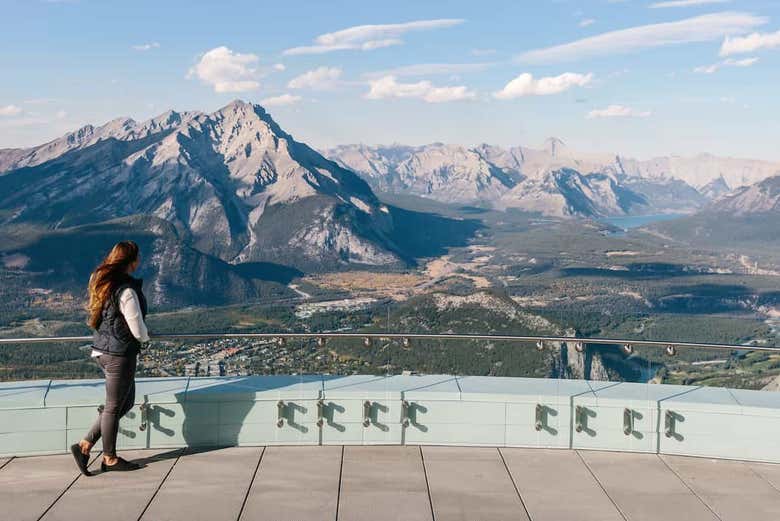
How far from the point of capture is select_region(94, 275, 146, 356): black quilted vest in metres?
10.5

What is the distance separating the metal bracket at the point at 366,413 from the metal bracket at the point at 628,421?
3689 millimetres

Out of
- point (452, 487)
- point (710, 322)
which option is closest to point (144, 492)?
point (452, 487)

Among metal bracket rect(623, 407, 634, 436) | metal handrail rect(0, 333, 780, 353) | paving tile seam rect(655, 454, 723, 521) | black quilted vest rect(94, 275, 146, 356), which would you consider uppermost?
black quilted vest rect(94, 275, 146, 356)

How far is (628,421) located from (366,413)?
3781 mm

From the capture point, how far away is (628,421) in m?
12.0

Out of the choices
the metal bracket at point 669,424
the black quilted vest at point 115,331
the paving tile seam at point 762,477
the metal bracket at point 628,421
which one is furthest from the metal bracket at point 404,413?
the paving tile seam at point 762,477

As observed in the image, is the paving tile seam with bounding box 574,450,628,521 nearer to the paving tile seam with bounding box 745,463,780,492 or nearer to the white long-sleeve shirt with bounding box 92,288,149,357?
the paving tile seam with bounding box 745,463,780,492

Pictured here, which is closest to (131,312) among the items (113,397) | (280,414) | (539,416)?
(113,397)

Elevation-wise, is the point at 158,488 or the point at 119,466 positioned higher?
the point at 119,466

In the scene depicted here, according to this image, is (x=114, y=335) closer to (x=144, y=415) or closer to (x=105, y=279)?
(x=105, y=279)

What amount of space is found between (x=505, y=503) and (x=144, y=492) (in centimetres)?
439

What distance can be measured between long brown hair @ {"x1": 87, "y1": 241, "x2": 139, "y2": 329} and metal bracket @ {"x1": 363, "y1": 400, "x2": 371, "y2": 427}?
3864 mm

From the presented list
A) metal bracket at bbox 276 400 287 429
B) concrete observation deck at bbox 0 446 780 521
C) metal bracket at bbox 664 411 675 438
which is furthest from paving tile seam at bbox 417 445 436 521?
metal bracket at bbox 664 411 675 438

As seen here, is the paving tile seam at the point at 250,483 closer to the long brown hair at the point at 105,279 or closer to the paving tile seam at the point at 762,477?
A: the long brown hair at the point at 105,279
